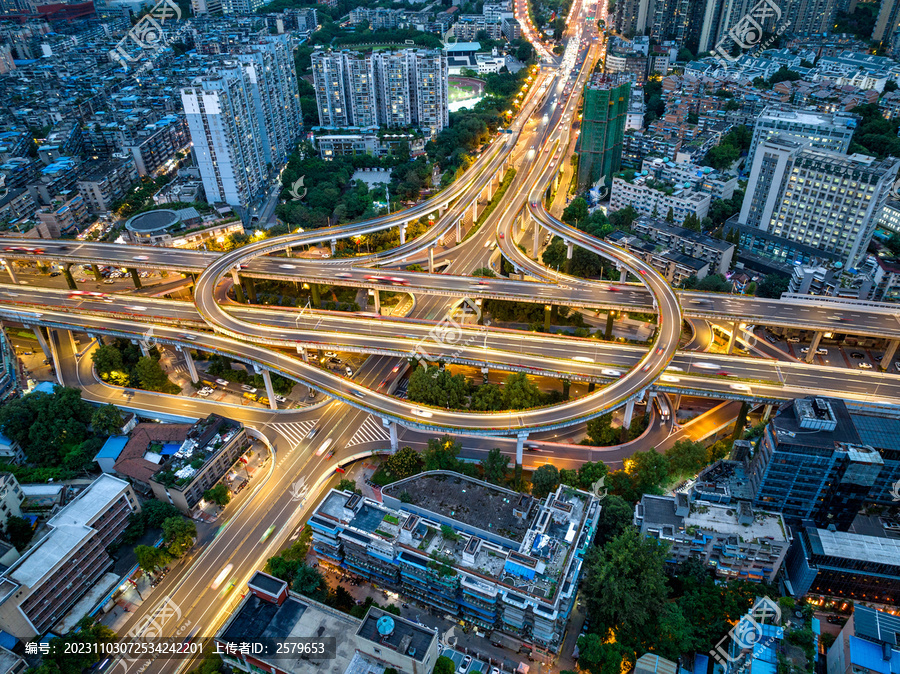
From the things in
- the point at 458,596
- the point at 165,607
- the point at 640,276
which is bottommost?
the point at 165,607

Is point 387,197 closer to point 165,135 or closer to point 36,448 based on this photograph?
point 165,135

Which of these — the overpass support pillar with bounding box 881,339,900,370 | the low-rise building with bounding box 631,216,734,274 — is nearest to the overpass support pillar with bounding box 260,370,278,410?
the low-rise building with bounding box 631,216,734,274

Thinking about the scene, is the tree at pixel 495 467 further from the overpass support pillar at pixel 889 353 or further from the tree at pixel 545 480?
the overpass support pillar at pixel 889 353

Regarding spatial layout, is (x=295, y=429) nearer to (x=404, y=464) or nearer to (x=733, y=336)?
(x=404, y=464)

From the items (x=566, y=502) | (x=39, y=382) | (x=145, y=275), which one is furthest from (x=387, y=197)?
(x=566, y=502)

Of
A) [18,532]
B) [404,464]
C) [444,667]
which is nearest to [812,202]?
[404,464]

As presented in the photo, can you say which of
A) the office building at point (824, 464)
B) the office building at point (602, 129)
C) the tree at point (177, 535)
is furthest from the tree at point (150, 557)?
the office building at point (602, 129)
